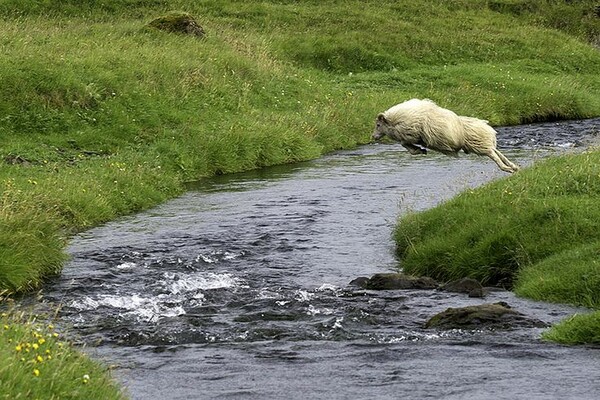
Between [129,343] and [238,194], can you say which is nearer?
[129,343]

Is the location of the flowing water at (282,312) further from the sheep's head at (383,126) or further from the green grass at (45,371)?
the sheep's head at (383,126)

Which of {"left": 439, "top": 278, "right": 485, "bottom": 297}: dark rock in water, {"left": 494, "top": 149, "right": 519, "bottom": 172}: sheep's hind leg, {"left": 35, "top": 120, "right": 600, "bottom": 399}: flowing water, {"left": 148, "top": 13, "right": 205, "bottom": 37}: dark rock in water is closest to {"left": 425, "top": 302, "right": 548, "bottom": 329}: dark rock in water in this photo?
{"left": 35, "top": 120, "right": 600, "bottom": 399}: flowing water

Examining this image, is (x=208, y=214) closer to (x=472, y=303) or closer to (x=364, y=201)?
(x=364, y=201)

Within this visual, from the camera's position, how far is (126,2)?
1928 inches

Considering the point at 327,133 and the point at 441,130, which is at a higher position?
the point at 441,130

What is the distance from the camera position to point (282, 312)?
14.6m

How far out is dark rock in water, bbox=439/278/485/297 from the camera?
1539 cm

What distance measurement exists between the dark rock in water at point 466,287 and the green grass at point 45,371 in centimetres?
662

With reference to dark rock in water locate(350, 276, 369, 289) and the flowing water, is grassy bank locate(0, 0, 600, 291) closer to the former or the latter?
the flowing water

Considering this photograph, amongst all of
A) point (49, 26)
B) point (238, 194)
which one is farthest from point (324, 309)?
point (49, 26)

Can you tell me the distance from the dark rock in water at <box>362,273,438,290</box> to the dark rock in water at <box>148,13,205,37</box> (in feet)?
80.9

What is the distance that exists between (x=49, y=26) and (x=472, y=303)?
92.2ft

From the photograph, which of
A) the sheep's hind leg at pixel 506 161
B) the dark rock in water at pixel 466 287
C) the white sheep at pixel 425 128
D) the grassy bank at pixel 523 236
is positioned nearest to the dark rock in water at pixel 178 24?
the sheep's hind leg at pixel 506 161

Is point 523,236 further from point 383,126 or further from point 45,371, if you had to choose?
point 45,371
